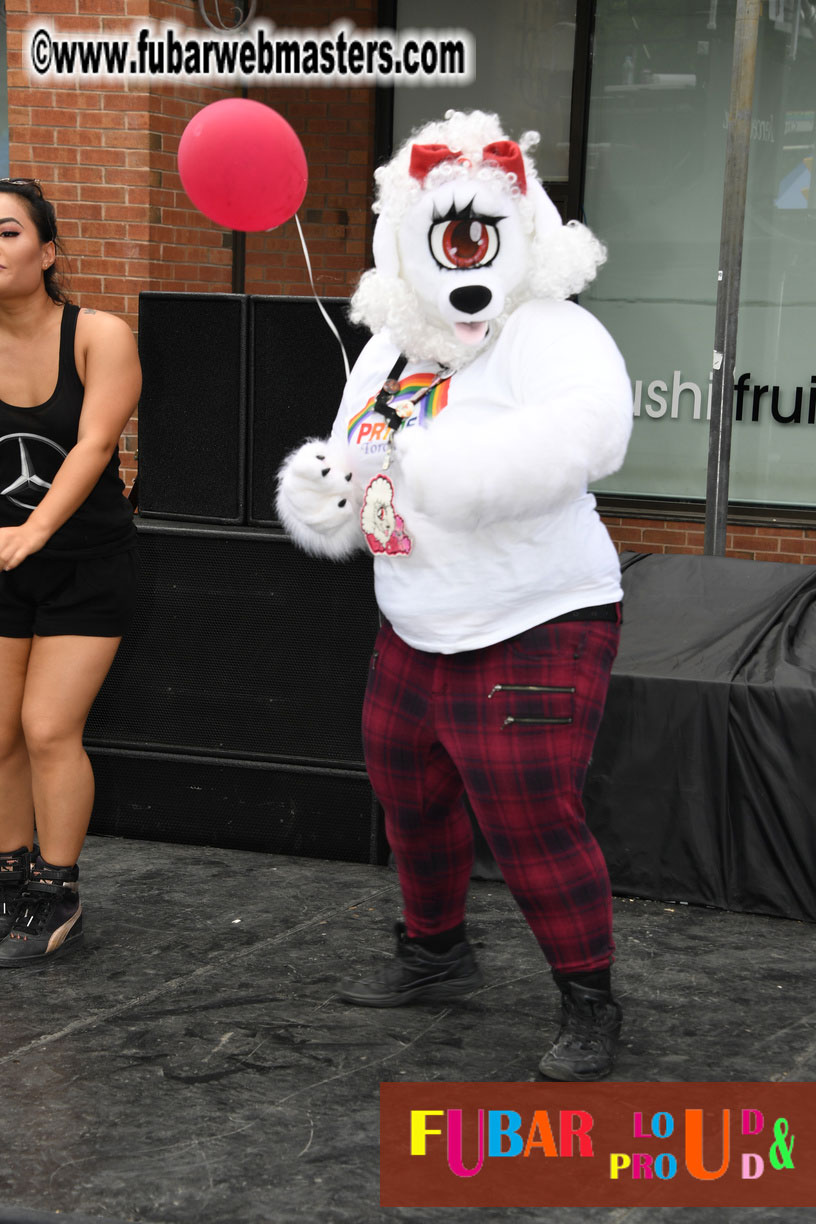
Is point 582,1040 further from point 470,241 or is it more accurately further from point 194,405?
point 194,405

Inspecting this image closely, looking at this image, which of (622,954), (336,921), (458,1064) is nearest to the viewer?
(458,1064)

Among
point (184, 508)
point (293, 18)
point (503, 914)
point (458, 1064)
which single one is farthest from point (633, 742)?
point (293, 18)

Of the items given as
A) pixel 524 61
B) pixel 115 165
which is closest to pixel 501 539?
pixel 115 165

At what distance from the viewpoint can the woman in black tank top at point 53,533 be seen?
3.43 m

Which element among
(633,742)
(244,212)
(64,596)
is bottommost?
(633,742)

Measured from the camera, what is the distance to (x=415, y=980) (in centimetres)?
339

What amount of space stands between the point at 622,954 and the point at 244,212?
2114mm

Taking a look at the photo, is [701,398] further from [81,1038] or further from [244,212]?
[81,1038]

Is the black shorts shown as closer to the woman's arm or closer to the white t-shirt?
the woman's arm

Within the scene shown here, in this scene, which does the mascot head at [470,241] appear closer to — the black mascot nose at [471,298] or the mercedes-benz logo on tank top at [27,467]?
the black mascot nose at [471,298]

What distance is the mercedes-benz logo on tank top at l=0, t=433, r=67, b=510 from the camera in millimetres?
3486

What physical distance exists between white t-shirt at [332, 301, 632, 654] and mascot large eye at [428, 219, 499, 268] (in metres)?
0.13

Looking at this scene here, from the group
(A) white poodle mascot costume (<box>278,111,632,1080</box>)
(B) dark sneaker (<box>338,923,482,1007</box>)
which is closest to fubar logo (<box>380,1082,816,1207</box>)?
(A) white poodle mascot costume (<box>278,111,632,1080</box>)

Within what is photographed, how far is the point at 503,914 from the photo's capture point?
158 inches
